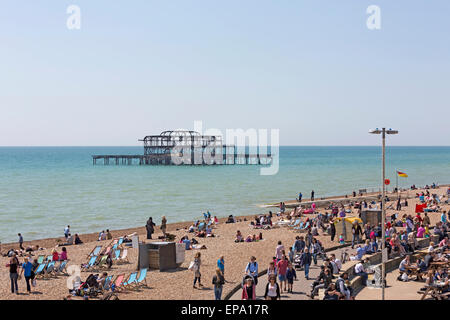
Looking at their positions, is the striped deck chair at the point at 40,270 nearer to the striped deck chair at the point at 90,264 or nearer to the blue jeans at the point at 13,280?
the blue jeans at the point at 13,280

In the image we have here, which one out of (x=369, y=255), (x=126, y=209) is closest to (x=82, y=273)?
(x=369, y=255)

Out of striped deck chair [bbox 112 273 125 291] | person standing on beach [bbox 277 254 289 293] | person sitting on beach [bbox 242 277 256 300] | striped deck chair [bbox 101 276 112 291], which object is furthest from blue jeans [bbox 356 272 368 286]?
striped deck chair [bbox 101 276 112 291]

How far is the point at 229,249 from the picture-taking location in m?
18.6

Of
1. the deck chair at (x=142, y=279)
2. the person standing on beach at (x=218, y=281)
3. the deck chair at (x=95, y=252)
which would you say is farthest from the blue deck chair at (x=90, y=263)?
the person standing on beach at (x=218, y=281)

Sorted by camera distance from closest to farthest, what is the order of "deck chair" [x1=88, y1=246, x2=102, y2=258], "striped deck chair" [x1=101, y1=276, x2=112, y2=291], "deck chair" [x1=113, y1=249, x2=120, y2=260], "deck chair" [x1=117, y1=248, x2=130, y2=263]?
"striped deck chair" [x1=101, y1=276, x2=112, y2=291], "deck chair" [x1=113, y1=249, x2=120, y2=260], "deck chair" [x1=117, y1=248, x2=130, y2=263], "deck chair" [x1=88, y1=246, x2=102, y2=258]

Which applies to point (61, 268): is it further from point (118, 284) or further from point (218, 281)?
point (218, 281)

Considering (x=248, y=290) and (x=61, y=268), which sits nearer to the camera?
(x=248, y=290)

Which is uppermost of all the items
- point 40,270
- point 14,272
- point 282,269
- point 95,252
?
point 282,269

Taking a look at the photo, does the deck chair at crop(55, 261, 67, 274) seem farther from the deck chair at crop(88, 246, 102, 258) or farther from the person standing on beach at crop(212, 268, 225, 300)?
the person standing on beach at crop(212, 268, 225, 300)

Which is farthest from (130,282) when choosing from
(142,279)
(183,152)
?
(183,152)

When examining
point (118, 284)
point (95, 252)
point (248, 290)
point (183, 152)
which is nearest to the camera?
point (248, 290)

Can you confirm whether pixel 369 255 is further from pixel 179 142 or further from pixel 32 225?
pixel 179 142

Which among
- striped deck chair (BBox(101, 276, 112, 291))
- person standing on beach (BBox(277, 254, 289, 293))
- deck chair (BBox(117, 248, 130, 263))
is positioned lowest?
deck chair (BBox(117, 248, 130, 263))

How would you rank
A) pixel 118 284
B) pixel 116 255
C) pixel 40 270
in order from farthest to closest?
1. pixel 116 255
2. pixel 40 270
3. pixel 118 284
